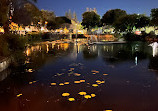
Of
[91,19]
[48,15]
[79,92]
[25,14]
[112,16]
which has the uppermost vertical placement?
[48,15]

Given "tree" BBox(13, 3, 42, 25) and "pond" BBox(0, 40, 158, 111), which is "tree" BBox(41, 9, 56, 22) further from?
"pond" BBox(0, 40, 158, 111)

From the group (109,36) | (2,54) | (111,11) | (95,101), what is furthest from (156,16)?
(111,11)

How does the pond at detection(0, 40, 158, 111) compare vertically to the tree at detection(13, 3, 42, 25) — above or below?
below

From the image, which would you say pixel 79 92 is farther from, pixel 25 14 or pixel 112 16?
pixel 112 16

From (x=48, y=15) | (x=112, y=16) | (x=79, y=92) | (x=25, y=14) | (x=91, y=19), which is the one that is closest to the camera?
(x=79, y=92)

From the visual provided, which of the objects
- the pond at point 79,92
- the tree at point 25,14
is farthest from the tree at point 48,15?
the pond at point 79,92

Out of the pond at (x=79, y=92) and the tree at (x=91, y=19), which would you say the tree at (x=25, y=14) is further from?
the pond at (x=79, y=92)

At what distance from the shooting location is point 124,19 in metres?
49.3

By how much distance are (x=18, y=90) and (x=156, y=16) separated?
34.3m

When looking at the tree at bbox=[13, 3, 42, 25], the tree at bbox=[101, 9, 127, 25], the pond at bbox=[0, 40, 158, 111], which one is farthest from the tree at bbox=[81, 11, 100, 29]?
the pond at bbox=[0, 40, 158, 111]

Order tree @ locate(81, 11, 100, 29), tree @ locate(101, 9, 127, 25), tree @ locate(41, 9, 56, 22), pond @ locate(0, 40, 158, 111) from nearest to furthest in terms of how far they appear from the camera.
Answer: pond @ locate(0, 40, 158, 111) → tree @ locate(41, 9, 56, 22) → tree @ locate(101, 9, 127, 25) → tree @ locate(81, 11, 100, 29)

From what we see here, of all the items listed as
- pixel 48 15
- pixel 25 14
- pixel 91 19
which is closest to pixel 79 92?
pixel 25 14

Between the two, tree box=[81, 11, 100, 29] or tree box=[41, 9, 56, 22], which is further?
tree box=[81, 11, 100, 29]

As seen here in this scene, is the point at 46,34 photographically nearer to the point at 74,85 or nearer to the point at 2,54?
the point at 2,54
